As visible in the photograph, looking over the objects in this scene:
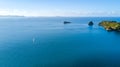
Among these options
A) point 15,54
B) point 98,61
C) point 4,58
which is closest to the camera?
point 98,61

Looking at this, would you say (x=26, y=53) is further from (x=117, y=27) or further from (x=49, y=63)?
(x=117, y=27)

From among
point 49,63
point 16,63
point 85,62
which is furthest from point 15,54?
point 85,62

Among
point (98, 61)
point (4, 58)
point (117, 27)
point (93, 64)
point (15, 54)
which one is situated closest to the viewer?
point (93, 64)

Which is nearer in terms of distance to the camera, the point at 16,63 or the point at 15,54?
the point at 16,63

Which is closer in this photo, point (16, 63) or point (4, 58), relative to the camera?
point (16, 63)

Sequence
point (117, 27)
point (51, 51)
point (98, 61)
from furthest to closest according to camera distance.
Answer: point (117, 27) → point (51, 51) → point (98, 61)

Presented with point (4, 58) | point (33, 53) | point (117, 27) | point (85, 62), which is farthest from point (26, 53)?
point (117, 27)

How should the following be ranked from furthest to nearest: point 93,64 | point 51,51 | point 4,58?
point 51,51, point 4,58, point 93,64

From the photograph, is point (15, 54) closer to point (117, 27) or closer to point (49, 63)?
point (49, 63)

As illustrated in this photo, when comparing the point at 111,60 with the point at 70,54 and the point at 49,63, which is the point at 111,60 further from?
the point at 49,63
